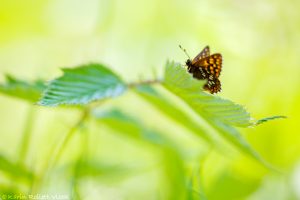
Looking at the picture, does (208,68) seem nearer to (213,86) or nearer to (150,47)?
(213,86)

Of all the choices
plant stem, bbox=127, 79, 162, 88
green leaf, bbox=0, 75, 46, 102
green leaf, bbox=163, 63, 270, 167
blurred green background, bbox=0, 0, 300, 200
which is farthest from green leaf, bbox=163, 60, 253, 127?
blurred green background, bbox=0, 0, 300, 200

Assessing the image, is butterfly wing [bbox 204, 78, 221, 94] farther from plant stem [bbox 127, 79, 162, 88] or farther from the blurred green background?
the blurred green background

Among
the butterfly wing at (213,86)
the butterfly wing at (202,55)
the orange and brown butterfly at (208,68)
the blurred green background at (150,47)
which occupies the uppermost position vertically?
the blurred green background at (150,47)

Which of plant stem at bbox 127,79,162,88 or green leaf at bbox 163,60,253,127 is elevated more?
plant stem at bbox 127,79,162,88

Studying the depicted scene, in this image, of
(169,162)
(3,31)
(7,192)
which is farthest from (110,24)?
(7,192)

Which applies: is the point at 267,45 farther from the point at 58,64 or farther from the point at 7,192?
the point at 7,192

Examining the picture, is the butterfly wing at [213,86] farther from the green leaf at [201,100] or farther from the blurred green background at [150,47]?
the blurred green background at [150,47]

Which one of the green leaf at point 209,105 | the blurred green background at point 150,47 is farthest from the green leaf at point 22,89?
the blurred green background at point 150,47

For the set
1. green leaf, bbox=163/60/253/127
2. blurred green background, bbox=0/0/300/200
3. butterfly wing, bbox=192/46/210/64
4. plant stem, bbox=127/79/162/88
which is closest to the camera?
green leaf, bbox=163/60/253/127
